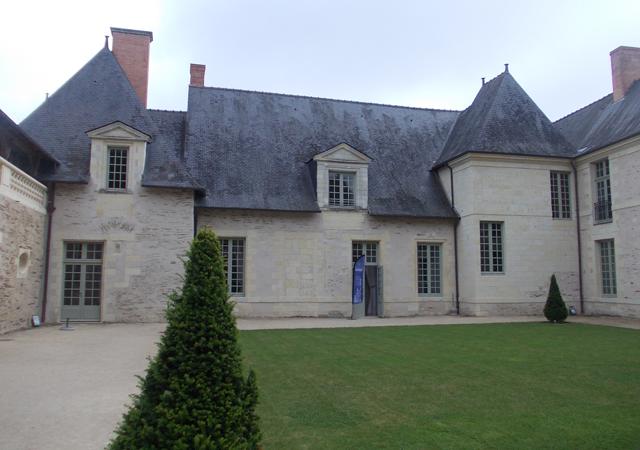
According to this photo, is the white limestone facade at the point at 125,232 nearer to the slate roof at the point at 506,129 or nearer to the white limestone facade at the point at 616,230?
the slate roof at the point at 506,129

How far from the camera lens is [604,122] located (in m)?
18.3

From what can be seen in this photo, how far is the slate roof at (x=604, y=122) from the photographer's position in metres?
16.5

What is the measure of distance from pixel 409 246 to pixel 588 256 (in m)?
5.88

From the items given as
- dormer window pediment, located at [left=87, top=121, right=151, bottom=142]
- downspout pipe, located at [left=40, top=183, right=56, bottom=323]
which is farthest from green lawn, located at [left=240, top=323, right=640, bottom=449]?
dormer window pediment, located at [left=87, top=121, right=151, bottom=142]

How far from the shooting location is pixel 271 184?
1730 centimetres

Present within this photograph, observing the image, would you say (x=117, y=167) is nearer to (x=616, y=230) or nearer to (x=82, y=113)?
(x=82, y=113)

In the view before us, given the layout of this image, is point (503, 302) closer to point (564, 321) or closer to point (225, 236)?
point (564, 321)

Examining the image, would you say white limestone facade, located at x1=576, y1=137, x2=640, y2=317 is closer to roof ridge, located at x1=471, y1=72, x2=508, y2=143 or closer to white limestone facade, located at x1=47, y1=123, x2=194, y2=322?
roof ridge, located at x1=471, y1=72, x2=508, y2=143

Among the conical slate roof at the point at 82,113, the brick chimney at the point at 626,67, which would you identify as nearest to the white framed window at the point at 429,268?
the brick chimney at the point at 626,67

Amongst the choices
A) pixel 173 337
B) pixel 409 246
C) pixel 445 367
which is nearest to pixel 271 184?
pixel 409 246

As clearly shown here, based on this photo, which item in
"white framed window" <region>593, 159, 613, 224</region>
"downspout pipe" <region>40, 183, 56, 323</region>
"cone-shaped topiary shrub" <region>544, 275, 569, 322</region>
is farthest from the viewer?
"white framed window" <region>593, 159, 613, 224</region>

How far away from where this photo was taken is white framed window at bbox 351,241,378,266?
695 inches

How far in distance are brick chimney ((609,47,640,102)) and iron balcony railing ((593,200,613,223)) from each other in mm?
4121

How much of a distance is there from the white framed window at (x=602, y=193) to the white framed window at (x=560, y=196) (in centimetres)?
95
